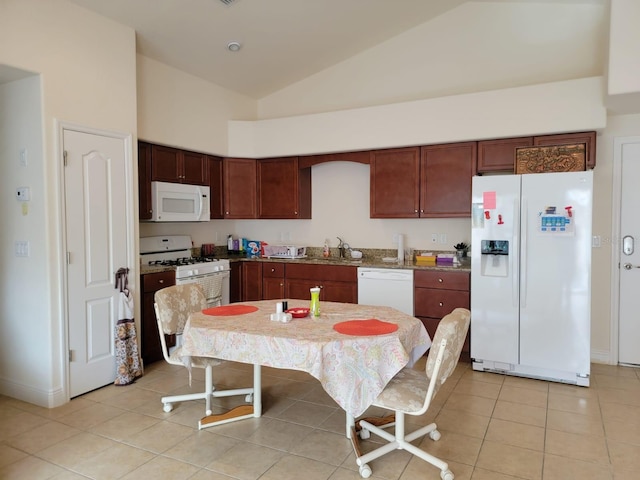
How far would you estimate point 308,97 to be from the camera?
5.40 m

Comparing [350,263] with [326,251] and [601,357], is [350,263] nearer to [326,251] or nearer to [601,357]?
[326,251]

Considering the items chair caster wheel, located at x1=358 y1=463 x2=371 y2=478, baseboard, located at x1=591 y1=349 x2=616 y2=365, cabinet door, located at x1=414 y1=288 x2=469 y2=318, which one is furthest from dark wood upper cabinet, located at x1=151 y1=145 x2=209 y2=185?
baseboard, located at x1=591 y1=349 x2=616 y2=365

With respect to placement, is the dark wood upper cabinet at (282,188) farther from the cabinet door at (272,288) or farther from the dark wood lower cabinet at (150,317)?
the dark wood lower cabinet at (150,317)

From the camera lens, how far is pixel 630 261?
417 cm

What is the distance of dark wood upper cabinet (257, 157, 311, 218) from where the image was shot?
5.32 m

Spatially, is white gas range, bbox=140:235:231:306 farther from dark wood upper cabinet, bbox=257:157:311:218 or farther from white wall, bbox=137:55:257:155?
white wall, bbox=137:55:257:155

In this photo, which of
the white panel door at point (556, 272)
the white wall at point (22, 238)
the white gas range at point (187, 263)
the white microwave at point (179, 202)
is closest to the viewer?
the white wall at point (22, 238)

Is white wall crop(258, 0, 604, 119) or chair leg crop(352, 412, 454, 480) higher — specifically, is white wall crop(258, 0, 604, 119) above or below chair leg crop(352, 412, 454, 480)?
above

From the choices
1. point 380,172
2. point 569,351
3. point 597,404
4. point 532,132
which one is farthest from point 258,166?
point 597,404

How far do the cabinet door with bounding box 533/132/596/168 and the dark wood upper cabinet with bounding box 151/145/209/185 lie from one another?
3.54 metres

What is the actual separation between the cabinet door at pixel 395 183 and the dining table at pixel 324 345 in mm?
1898

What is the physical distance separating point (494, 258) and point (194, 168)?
3289mm

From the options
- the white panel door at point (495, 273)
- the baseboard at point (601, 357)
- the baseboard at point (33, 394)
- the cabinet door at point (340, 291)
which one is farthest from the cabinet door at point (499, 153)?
the baseboard at point (33, 394)

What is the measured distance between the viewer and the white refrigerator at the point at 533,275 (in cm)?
363
